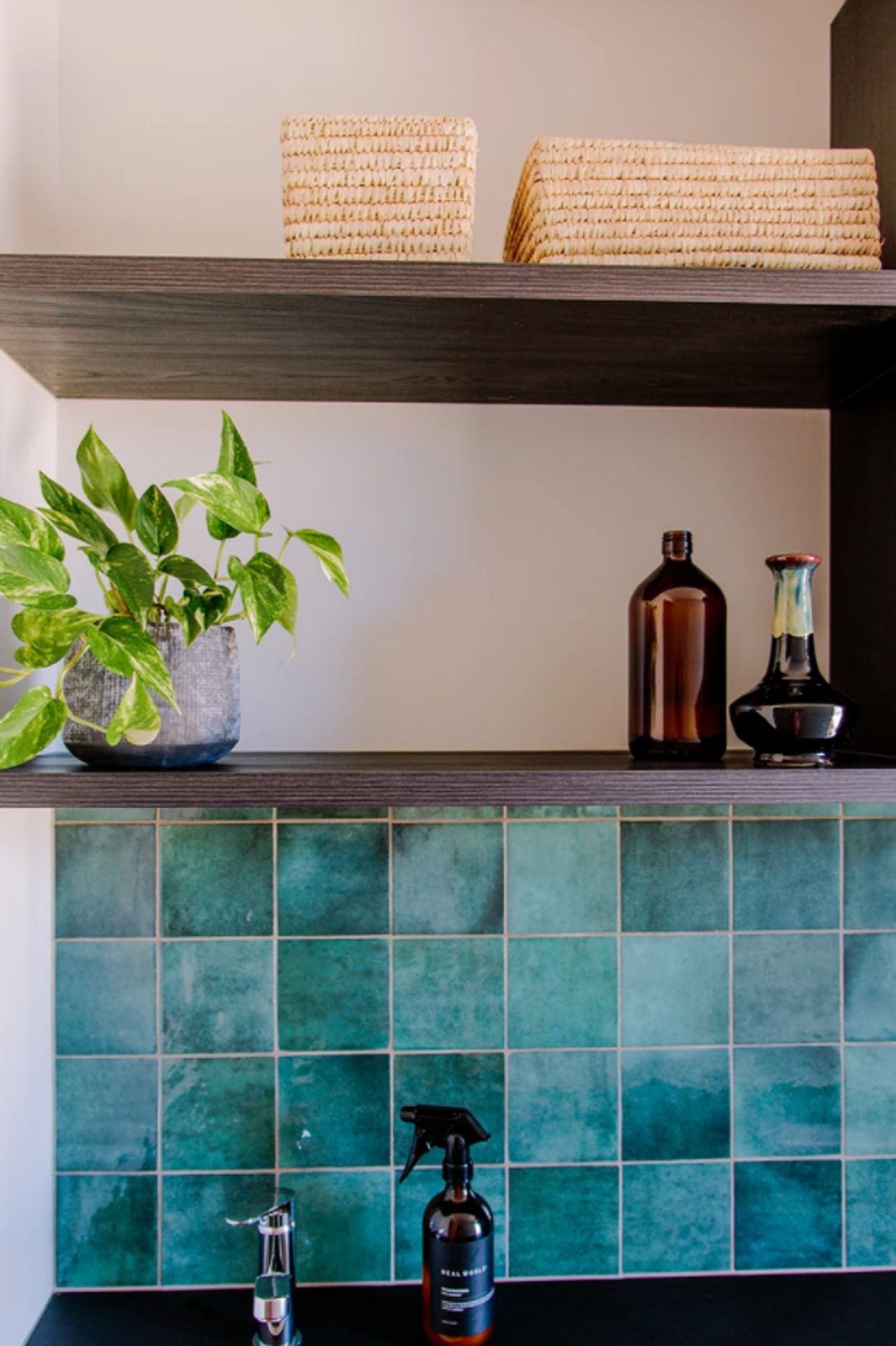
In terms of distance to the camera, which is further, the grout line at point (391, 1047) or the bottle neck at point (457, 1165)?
the grout line at point (391, 1047)

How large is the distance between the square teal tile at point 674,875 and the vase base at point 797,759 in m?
0.26

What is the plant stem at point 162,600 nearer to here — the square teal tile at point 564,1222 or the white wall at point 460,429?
the white wall at point 460,429

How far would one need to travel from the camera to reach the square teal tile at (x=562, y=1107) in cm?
118

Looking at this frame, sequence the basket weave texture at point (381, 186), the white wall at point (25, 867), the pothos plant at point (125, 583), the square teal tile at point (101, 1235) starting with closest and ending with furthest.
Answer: the pothos plant at point (125, 583) < the basket weave texture at point (381, 186) < the white wall at point (25, 867) < the square teal tile at point (101, 1235)

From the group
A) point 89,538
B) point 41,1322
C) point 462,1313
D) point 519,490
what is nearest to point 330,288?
point 89,538

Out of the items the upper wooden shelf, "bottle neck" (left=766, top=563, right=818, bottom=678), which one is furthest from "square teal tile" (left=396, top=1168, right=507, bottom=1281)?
the upper wooden shelf

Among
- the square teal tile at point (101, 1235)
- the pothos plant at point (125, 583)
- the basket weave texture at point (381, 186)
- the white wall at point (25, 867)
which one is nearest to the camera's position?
the pothos plant at point (125, 583)

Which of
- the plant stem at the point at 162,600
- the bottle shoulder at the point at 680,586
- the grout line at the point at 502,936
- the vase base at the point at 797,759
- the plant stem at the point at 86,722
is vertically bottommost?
the grout line at the point at 502,936

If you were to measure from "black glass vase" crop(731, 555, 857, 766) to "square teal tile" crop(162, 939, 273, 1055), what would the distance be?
626 millimetres

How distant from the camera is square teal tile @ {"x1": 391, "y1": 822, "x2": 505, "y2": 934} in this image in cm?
118

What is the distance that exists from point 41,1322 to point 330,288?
1.16 m

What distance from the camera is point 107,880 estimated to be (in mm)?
1173

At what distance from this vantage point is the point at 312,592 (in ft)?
3.97

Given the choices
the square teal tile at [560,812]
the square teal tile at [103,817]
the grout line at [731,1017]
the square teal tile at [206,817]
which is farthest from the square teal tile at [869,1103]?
the square teal tile at [103,817]
